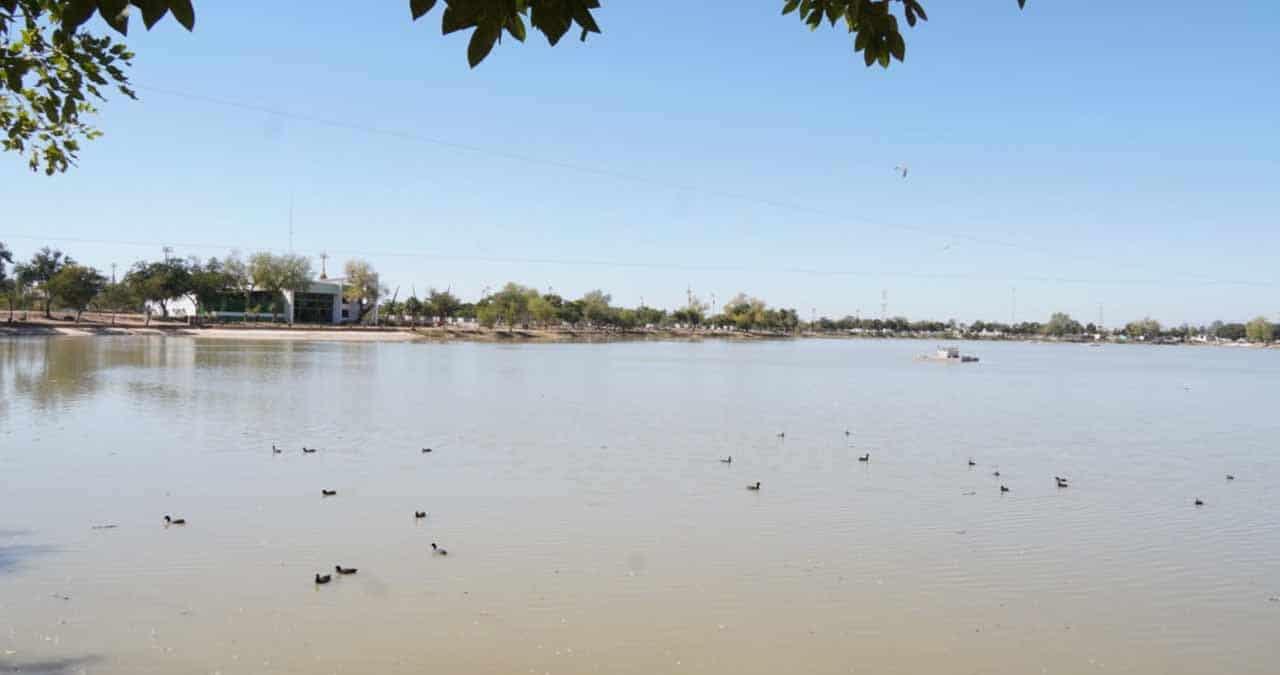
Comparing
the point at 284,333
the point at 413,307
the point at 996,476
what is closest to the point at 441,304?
the point at 413,307

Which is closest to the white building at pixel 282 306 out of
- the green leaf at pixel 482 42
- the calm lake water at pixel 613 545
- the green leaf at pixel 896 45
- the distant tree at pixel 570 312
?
the distant tree at pixel 570 312

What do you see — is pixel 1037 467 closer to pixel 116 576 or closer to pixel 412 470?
pixel 412 470

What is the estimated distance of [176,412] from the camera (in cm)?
3019

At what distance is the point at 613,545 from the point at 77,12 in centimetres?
1274

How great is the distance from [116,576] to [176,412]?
67.1 ft

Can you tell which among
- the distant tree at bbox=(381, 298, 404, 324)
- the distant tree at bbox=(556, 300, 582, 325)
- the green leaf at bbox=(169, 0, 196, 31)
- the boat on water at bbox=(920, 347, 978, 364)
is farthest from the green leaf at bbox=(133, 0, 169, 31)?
the distant tree at bbox=(556, 300, 582, 325)

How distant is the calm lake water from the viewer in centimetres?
1013

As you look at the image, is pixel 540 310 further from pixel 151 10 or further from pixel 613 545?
pixel 151 10

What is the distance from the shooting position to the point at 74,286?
336ft

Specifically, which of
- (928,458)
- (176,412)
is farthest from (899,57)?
(176,412)

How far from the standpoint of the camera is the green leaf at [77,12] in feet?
8.81

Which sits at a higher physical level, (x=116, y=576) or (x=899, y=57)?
(x=899, y=57)

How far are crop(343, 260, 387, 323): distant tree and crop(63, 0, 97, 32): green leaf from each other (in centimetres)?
14299

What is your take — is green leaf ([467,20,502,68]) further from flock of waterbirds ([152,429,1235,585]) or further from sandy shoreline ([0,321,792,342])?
sandy shoreline ([0,321,792,342])
